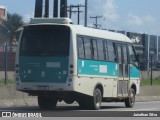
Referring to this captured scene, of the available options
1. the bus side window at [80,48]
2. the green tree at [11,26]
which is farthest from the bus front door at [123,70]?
the green tree at [11,26]

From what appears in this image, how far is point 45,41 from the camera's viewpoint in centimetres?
2211

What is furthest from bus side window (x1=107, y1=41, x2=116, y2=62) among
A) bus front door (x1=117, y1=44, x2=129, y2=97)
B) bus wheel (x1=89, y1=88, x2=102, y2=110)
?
bus wheel (x1=89, y1=88, x2=102, y2=110)

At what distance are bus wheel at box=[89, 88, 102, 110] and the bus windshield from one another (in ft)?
7.91

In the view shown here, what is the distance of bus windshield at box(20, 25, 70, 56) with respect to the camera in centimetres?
2184

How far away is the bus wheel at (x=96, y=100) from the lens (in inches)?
902

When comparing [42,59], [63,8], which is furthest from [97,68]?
[63,8]

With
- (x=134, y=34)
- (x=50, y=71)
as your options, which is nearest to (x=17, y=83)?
(x=50, y=71)

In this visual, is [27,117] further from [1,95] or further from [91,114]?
[1,95]

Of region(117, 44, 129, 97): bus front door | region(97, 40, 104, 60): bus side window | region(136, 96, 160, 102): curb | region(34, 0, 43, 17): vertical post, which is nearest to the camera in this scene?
region(97, 40, 104, 60): bus side window

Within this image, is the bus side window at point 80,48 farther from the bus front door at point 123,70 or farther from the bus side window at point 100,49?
the bus front door at point 123,70

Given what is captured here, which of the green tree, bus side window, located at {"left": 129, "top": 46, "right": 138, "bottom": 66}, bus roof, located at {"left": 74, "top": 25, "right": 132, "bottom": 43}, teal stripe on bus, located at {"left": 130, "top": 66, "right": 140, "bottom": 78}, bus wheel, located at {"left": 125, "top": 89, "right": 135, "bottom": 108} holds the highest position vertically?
the green tree

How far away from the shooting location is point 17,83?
2242 centimetres

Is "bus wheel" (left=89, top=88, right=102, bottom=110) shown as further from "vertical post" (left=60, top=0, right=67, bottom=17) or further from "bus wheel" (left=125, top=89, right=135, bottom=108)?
"vertical post" (left=60, top=0, right=67, bottom=17)

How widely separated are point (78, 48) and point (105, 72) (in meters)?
2.81
